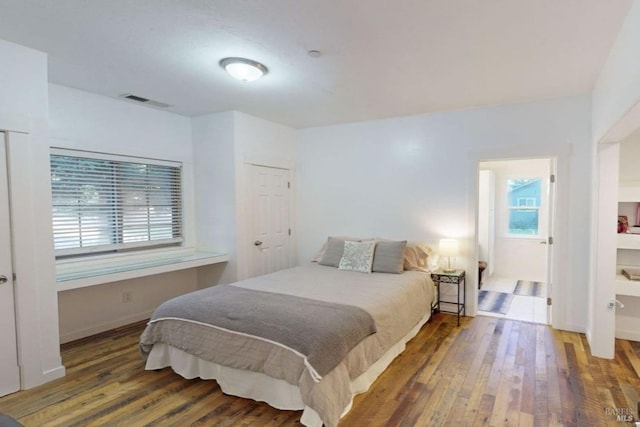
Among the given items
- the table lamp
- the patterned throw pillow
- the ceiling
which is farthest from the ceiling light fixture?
the table lamp

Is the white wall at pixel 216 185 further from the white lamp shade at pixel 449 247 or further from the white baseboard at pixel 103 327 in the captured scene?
the white lamp shade at pixel 449 247

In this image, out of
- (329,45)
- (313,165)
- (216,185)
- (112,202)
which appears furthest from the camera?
(313,165)

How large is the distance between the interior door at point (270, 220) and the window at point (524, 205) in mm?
3987

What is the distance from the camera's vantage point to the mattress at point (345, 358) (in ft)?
6.83

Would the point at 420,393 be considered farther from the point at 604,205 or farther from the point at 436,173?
the point at 436,173

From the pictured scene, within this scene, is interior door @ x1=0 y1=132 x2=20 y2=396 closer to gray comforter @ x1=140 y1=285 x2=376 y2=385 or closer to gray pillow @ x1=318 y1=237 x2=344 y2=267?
gray comforter @ x1=140 y1=285 x2=376 y2=385

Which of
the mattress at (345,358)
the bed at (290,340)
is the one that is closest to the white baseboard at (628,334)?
the mattress at (345,358)

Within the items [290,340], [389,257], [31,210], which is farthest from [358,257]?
[31,210]

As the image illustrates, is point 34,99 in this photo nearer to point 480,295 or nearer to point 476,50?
point 476,50

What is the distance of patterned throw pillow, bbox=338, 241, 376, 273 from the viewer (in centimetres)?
396

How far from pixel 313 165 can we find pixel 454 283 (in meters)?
2.48

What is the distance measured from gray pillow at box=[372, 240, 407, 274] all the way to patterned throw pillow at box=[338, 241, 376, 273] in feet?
0.22

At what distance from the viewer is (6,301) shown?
248 cm

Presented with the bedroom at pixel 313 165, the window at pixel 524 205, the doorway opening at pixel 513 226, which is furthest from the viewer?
the window at pixel 524 205
